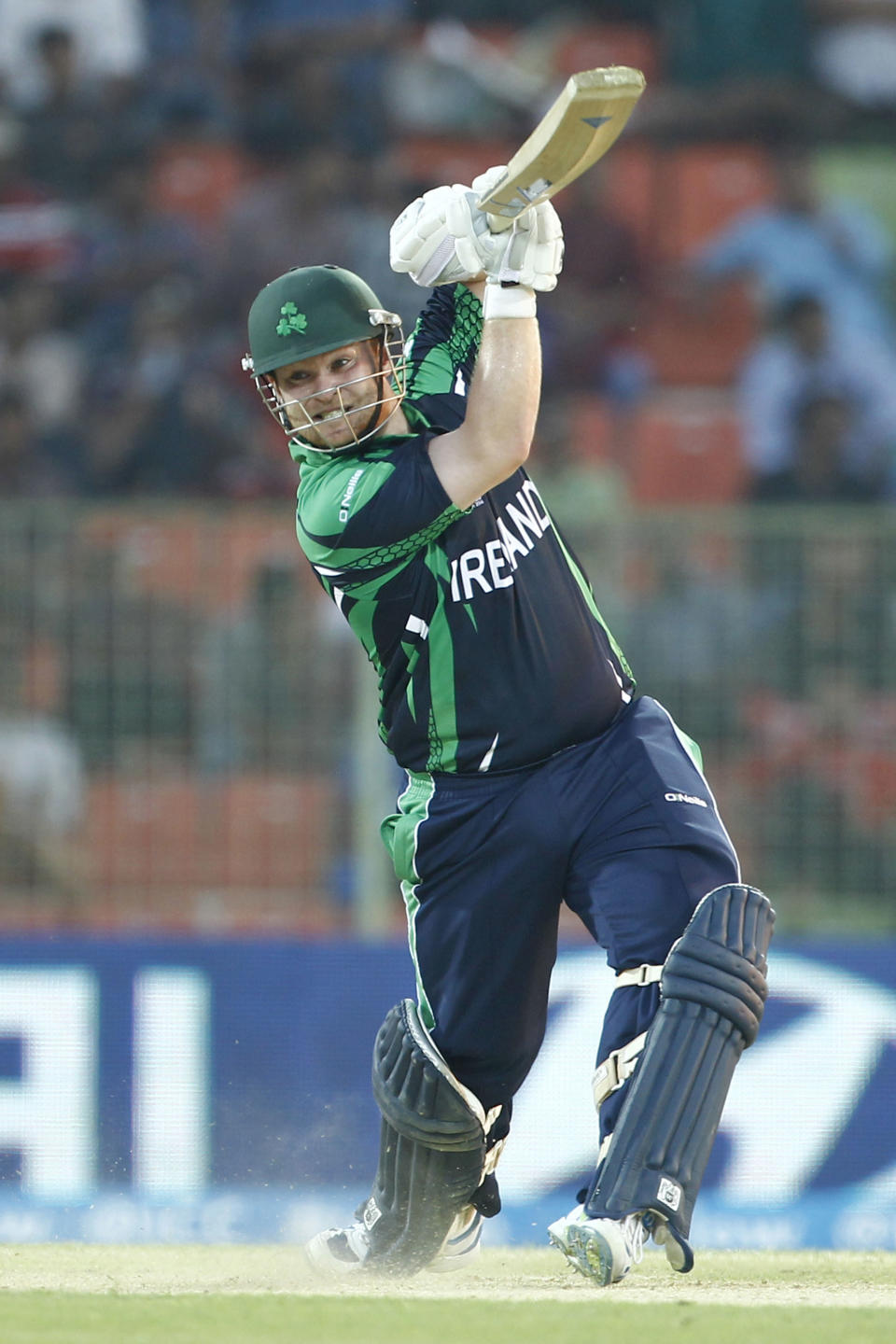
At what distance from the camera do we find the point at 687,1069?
12.2ft

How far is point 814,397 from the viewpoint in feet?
32.8

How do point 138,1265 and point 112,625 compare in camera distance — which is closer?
point 138,1265

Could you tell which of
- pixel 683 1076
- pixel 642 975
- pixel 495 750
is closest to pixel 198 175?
pixel 495 750

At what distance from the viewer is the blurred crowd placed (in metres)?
9.75

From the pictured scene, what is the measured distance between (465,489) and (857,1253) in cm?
261

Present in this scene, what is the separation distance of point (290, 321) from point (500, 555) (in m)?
0.64

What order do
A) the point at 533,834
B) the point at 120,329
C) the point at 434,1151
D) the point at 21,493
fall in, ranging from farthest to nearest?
1. the point at 120,329
2. the point at 21,493
3. the point at 434,1151
4. the point at 533,834

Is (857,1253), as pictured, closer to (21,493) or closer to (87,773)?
(87,773)

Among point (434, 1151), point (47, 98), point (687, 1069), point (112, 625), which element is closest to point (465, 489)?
point (687, 1069)

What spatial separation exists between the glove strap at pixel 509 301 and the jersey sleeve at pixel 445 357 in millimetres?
326

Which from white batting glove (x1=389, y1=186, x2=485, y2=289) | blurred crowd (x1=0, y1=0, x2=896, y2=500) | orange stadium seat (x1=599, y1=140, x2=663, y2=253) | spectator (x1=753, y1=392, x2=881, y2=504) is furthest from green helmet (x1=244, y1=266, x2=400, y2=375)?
orange stadium seat (x1=599, y1=140, x2=663, y2=253)

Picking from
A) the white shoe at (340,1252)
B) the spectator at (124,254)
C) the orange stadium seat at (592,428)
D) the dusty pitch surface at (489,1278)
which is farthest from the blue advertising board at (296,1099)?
the spectator at (124,254)

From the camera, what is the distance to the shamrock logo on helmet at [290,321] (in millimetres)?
3932

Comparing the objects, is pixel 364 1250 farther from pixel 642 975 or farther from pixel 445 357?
pixel 445 357
